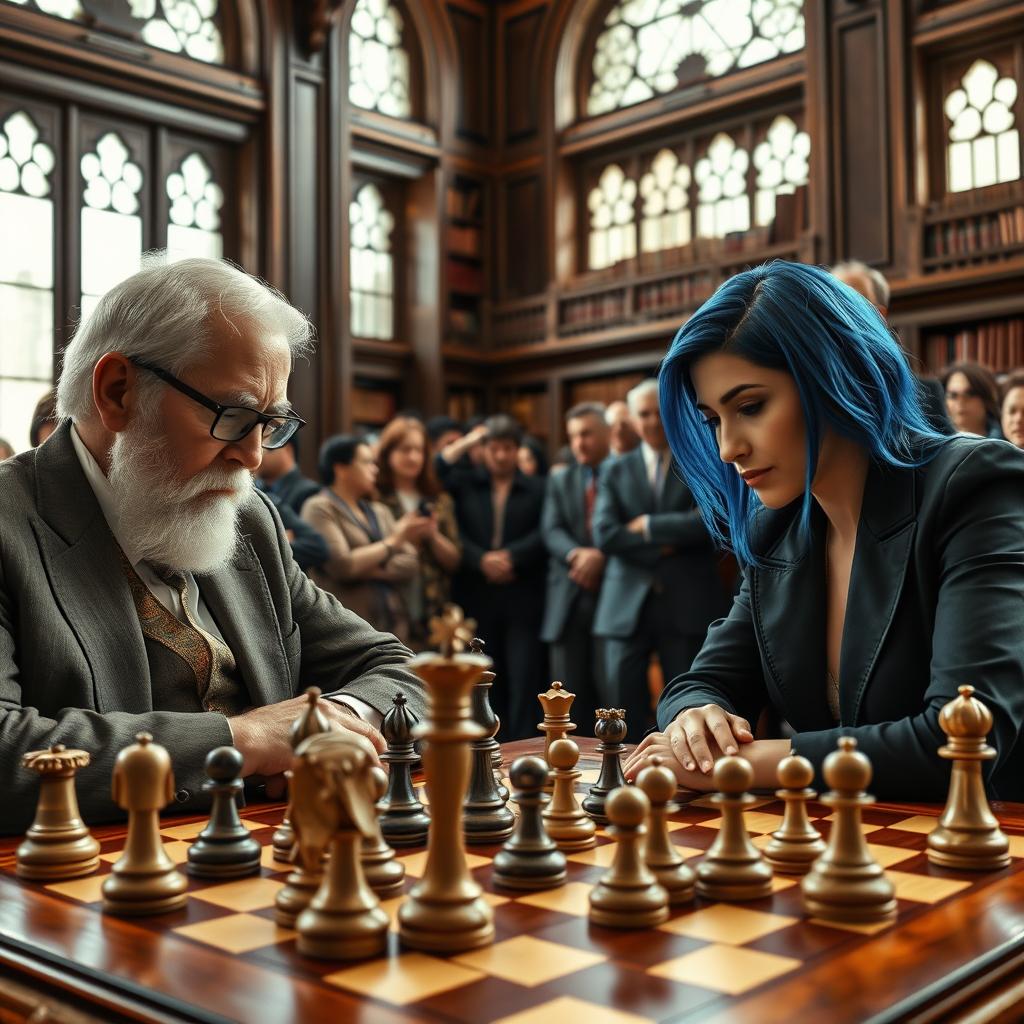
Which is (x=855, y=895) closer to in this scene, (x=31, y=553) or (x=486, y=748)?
(x=486, y=748)

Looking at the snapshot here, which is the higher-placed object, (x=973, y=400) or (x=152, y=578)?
(x=973, y=400)

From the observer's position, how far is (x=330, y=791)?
3.44 feet

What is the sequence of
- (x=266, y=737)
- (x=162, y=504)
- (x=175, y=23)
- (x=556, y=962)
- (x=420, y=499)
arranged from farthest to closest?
1. (x=175, y=23)
2. (x=420, y=499)
3. (x=162, y=504)
4. (x=266, y=737)
5. (x=556, y=962)

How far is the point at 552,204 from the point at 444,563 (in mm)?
5933

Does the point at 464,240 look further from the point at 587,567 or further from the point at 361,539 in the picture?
the point at 361,539

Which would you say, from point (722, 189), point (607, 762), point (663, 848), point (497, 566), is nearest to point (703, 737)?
point (607, 762)

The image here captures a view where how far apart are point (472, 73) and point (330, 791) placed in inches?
447

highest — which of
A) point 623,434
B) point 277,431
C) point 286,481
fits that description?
point 623,434

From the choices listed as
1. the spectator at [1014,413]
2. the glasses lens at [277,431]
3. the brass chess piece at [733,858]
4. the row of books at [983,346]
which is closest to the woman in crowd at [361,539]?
the spectator at [1014,413]

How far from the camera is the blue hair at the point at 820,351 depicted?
6.33 feet

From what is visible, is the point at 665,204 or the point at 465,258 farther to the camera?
the point at 465,258

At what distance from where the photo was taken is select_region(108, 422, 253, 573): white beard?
204 centimetres

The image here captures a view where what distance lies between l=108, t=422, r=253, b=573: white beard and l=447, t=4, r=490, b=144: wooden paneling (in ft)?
32.5

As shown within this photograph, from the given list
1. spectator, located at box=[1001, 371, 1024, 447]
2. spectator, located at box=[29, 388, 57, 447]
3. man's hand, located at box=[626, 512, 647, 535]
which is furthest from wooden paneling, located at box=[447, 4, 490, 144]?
spectator, located at box=[29, 388, 57, 447]
